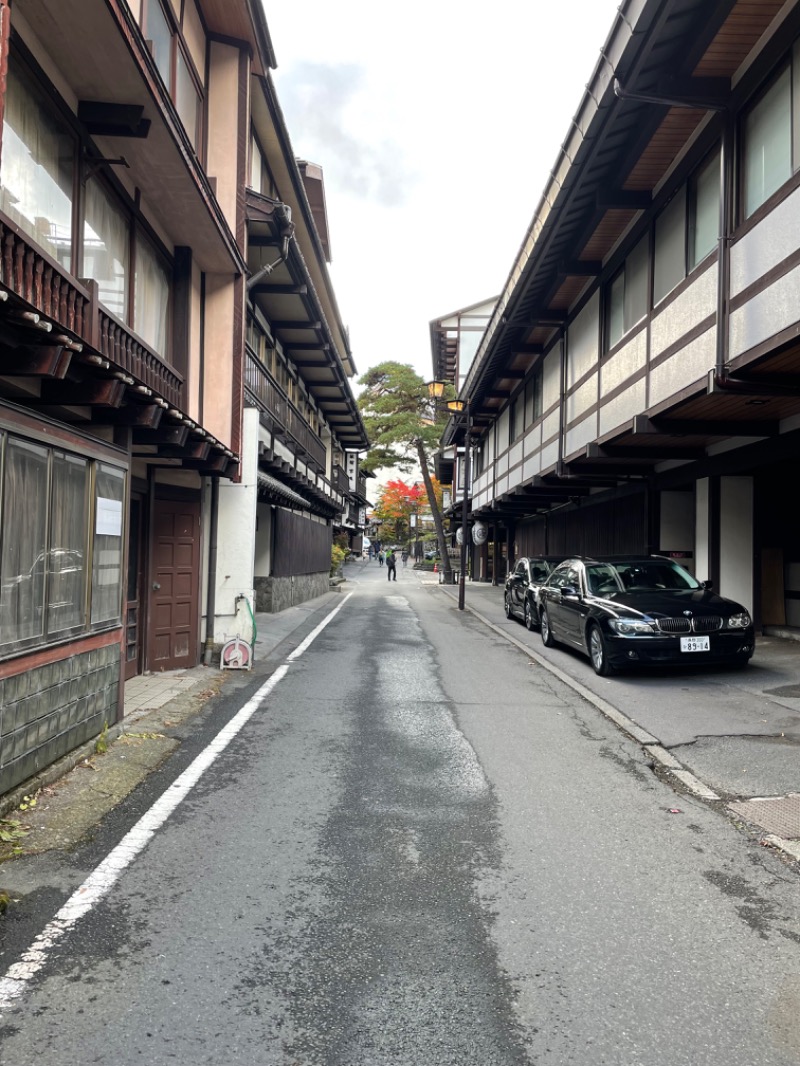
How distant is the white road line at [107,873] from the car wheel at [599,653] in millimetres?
5035

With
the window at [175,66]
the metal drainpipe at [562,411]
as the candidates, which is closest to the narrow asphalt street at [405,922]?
the window at [175,66]

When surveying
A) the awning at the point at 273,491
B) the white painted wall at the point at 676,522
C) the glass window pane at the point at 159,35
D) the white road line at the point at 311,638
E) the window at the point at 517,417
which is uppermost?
the glass window pane at the point at 159,35

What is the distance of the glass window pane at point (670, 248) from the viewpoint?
37.5 ft

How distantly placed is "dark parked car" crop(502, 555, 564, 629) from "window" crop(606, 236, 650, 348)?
16.9 ft

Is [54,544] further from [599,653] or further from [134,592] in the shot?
[599,653]

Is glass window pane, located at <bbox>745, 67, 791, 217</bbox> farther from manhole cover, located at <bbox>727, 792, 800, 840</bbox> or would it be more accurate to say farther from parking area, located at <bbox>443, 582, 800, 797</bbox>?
manhole cover, located at <bbox>727, 792, 800, 840</bbox>

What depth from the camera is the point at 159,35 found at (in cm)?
915

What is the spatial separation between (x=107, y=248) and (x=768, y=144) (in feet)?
24.1

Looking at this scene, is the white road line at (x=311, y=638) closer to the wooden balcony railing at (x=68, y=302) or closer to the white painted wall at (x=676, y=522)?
the wooden balcony railing at (x=68, y=302)

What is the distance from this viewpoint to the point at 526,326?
61.4 ft

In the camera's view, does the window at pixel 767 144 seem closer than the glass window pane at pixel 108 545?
No

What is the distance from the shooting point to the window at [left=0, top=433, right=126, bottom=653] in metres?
5.11

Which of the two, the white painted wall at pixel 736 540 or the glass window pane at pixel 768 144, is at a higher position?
the glass window pane at pixel 768 144

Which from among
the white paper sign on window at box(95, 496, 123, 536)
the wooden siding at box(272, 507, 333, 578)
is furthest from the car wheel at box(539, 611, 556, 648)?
the white paper sign on window at box(95, 496, 123, 536)
